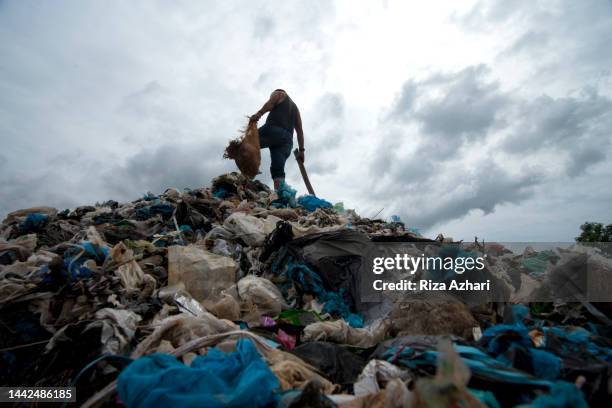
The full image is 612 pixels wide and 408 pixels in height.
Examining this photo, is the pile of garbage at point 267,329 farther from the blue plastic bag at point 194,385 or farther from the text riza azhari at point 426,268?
the text riza azhari at point 426,268

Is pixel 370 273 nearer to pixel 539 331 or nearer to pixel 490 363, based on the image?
pixel 539 331

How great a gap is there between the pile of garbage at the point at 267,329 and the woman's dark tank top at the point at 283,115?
3.01m

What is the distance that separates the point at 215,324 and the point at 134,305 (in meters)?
0.76

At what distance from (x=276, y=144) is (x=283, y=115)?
60cm

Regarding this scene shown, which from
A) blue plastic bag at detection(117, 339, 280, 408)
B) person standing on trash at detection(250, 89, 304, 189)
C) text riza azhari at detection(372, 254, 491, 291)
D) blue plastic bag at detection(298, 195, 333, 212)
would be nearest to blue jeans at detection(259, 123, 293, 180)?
person standing on trash at detection(250, 89, 304, 189)

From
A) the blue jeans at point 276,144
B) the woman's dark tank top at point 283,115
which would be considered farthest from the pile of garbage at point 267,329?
the woman's dark tank top at point 283,115

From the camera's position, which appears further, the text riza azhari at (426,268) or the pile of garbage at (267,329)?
the text riza azhari at (426,268)

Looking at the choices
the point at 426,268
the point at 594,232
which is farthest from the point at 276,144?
the point at 594,232

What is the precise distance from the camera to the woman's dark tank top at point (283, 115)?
6930 millimetres

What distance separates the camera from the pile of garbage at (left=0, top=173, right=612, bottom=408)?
4.78 feet

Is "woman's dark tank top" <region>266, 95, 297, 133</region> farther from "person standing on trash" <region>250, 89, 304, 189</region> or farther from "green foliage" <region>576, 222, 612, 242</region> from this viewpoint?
"green foliage" <region>576, 222, 612, 242</region>

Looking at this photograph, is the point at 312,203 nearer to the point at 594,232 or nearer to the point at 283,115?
the point at 283,115

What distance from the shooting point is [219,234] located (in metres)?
4.30

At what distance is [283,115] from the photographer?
22.9ft
